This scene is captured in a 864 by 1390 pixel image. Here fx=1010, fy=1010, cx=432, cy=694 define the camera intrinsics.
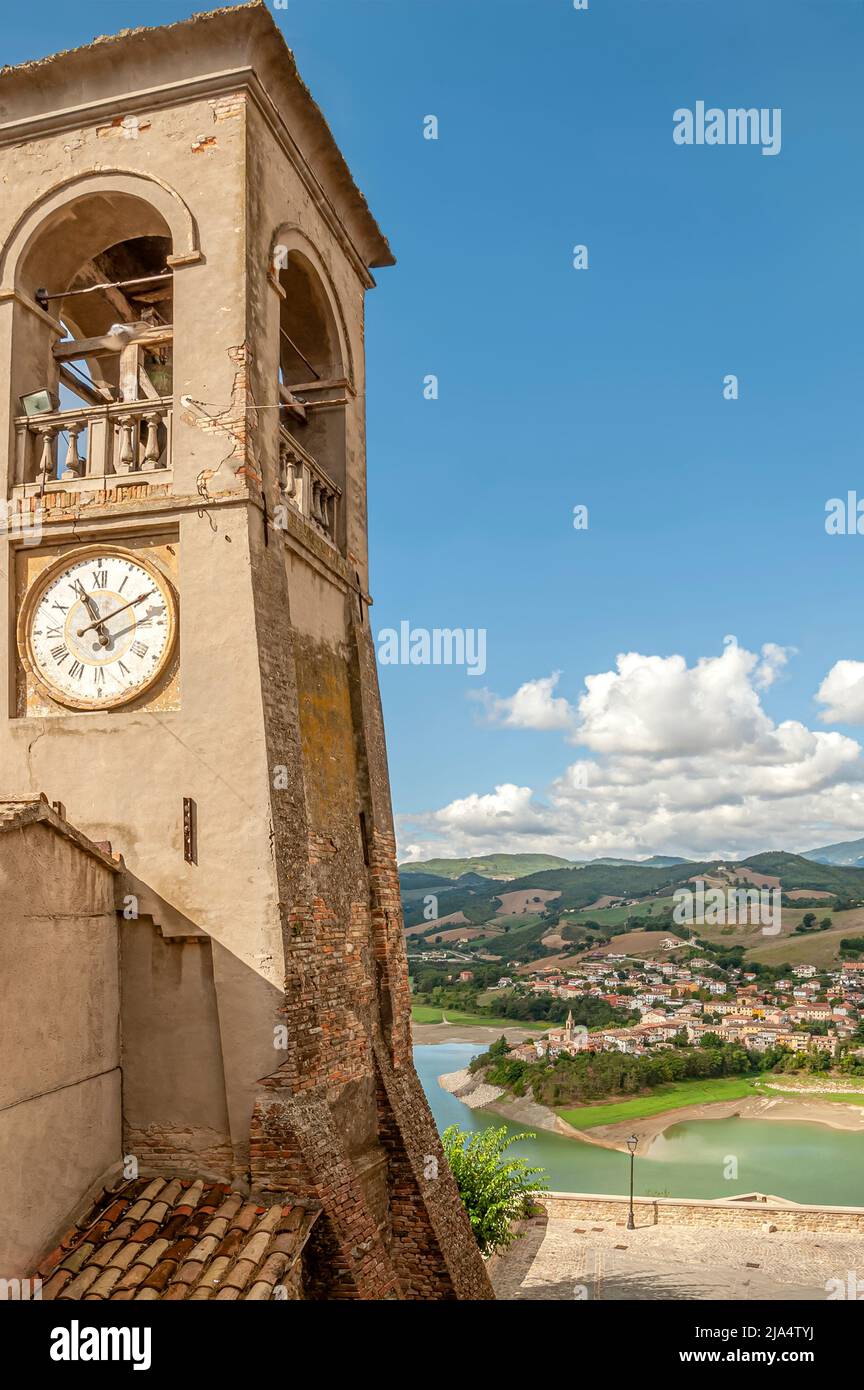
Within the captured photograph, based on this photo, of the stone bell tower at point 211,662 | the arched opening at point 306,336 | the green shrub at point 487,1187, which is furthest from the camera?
the green shrub at point 487,1187

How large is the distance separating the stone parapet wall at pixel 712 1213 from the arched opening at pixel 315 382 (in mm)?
19759

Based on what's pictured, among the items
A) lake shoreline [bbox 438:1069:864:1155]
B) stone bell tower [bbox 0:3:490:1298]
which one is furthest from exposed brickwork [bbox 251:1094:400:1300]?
lake shoreline [bbox 438:1069:864:1155]

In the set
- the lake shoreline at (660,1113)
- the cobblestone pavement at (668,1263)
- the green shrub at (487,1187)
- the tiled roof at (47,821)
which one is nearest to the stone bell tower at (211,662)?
the tiled roof at (47,821)

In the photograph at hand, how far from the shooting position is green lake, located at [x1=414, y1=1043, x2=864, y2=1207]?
124ft

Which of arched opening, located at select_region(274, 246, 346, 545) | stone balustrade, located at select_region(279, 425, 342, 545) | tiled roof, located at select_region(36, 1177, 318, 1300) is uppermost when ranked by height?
arched opening, located at select_region(274, 246, 346, 545)

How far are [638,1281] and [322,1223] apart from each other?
579 inches

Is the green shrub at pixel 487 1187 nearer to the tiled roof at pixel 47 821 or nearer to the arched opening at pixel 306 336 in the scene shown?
the tiled roof at pixel 47 821

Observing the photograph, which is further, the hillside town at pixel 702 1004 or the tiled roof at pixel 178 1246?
the hillside town at pixel 702 1004

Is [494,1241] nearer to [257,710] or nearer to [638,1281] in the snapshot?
[638,1281]

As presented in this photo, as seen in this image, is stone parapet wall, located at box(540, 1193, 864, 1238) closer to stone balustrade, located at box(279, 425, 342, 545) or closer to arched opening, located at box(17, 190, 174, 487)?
stone balustrade, located at box(279, 425, 342, 545)

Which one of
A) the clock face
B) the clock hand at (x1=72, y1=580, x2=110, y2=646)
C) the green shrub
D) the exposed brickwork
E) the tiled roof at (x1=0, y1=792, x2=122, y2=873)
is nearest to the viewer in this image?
the tiled roof at (x1=0, y1=792, x2=122, y2=873)

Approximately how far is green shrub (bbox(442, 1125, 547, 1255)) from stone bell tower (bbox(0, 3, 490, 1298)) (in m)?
9.11

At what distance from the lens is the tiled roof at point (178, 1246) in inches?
261
